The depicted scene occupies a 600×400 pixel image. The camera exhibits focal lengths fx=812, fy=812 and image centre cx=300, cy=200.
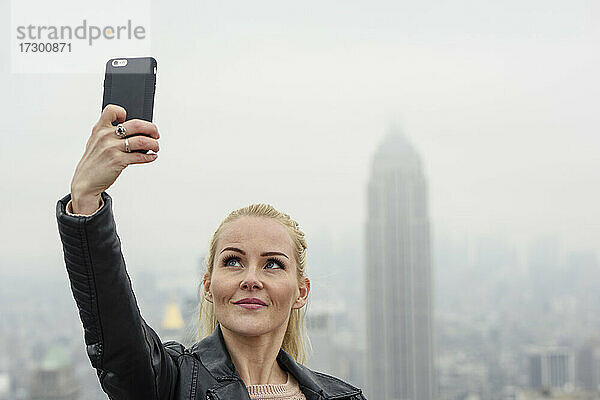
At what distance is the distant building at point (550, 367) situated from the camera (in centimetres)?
1052

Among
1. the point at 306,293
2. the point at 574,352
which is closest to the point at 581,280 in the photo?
the point at 574,352

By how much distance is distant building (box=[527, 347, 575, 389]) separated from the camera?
10516 millimetres

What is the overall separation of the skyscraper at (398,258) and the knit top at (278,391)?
49.7 feet

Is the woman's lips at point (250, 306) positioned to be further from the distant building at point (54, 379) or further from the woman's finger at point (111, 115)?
the distant building at point (54, 379)

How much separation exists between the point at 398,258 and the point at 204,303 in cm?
1686

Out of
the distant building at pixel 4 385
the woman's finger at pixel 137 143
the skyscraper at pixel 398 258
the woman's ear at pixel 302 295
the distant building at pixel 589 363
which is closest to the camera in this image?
the woman's finger at pixel 137 143

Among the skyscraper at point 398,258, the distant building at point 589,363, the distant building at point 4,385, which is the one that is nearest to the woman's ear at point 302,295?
the distant building at point 4,385

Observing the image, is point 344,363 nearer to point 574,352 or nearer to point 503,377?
point 503,377

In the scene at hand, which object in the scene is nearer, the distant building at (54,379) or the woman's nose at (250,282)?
the woman's nose at (250,282)

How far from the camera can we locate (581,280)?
10.6 metres

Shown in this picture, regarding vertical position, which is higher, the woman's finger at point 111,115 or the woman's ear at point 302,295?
the woman's finger at point 111,115

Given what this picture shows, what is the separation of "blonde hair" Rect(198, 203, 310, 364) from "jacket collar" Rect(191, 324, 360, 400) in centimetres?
6

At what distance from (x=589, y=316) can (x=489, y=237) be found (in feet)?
10.6

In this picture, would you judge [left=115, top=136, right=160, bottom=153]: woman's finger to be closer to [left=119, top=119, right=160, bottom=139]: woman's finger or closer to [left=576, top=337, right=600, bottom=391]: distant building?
[left=119, top=119, right=160, bottom=139]: woman's finger
